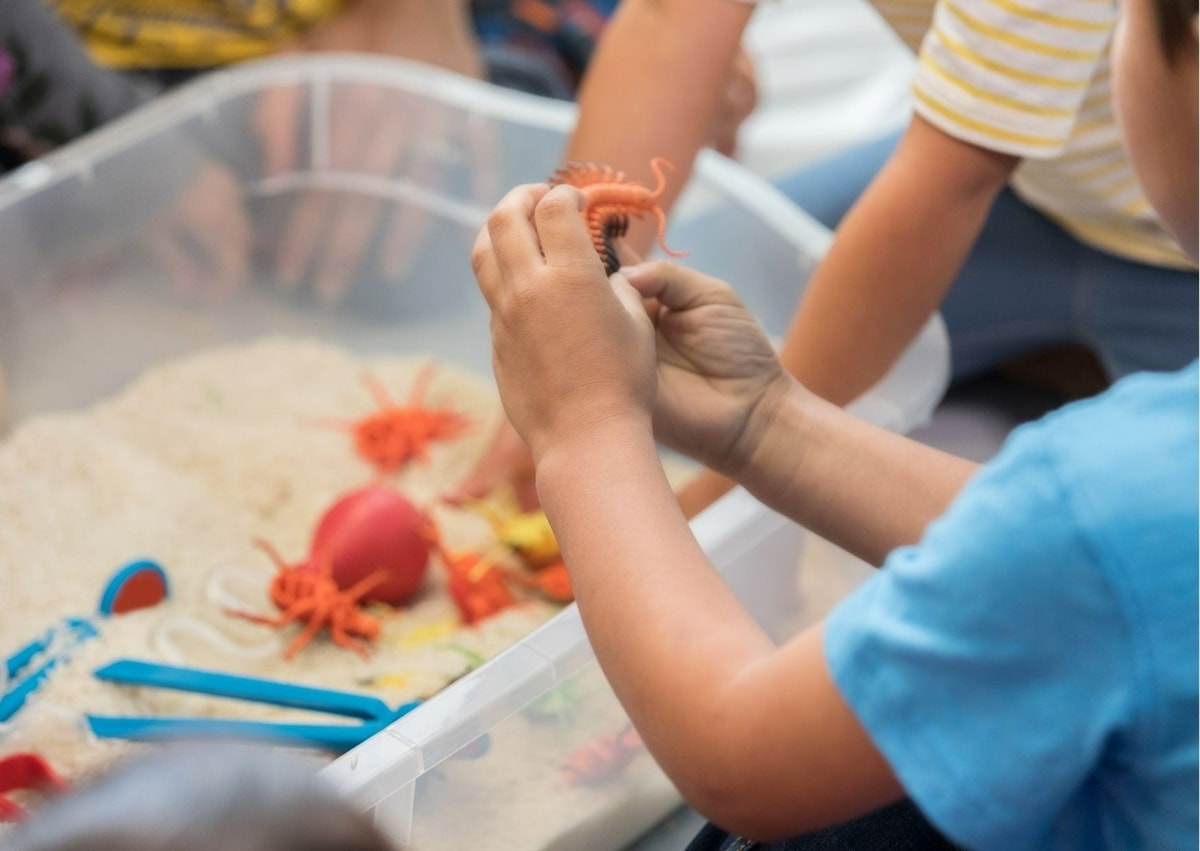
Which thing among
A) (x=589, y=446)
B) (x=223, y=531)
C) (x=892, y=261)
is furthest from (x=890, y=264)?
(x=223, y=531)

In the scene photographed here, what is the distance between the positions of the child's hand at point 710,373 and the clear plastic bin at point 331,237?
104 mm

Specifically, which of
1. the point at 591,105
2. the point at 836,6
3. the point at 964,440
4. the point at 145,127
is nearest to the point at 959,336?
the point at 964,440

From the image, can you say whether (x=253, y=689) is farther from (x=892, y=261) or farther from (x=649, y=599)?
(x=892, y=261)

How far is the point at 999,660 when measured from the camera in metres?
0.34

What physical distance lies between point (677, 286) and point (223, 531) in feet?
1.35

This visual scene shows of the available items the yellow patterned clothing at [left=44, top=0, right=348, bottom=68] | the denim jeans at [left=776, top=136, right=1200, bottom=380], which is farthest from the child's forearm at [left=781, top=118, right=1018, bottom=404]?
the yellow patterned clothing at [left=44, top=0, right=348, bottom=68]

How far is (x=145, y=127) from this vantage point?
1014mm

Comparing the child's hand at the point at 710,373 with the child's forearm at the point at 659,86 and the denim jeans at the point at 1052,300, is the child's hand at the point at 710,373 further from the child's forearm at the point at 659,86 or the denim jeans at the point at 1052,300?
the denim jeans at the point at 1052,300

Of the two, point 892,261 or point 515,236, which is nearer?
point 515,236

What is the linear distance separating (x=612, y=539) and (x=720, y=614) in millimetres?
47

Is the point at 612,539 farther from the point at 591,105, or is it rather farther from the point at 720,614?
the point at 591,105

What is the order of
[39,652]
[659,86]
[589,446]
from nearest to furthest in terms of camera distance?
[589,446], [39,652], [659,86]

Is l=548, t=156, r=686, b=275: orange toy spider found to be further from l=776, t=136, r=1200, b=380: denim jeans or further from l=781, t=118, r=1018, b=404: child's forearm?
l=776, t=136, r=1200, b=380: denim jeans

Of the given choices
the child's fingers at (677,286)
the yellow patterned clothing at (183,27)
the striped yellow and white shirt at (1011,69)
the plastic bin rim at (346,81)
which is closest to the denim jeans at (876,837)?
the child's fingers at (677,286)
